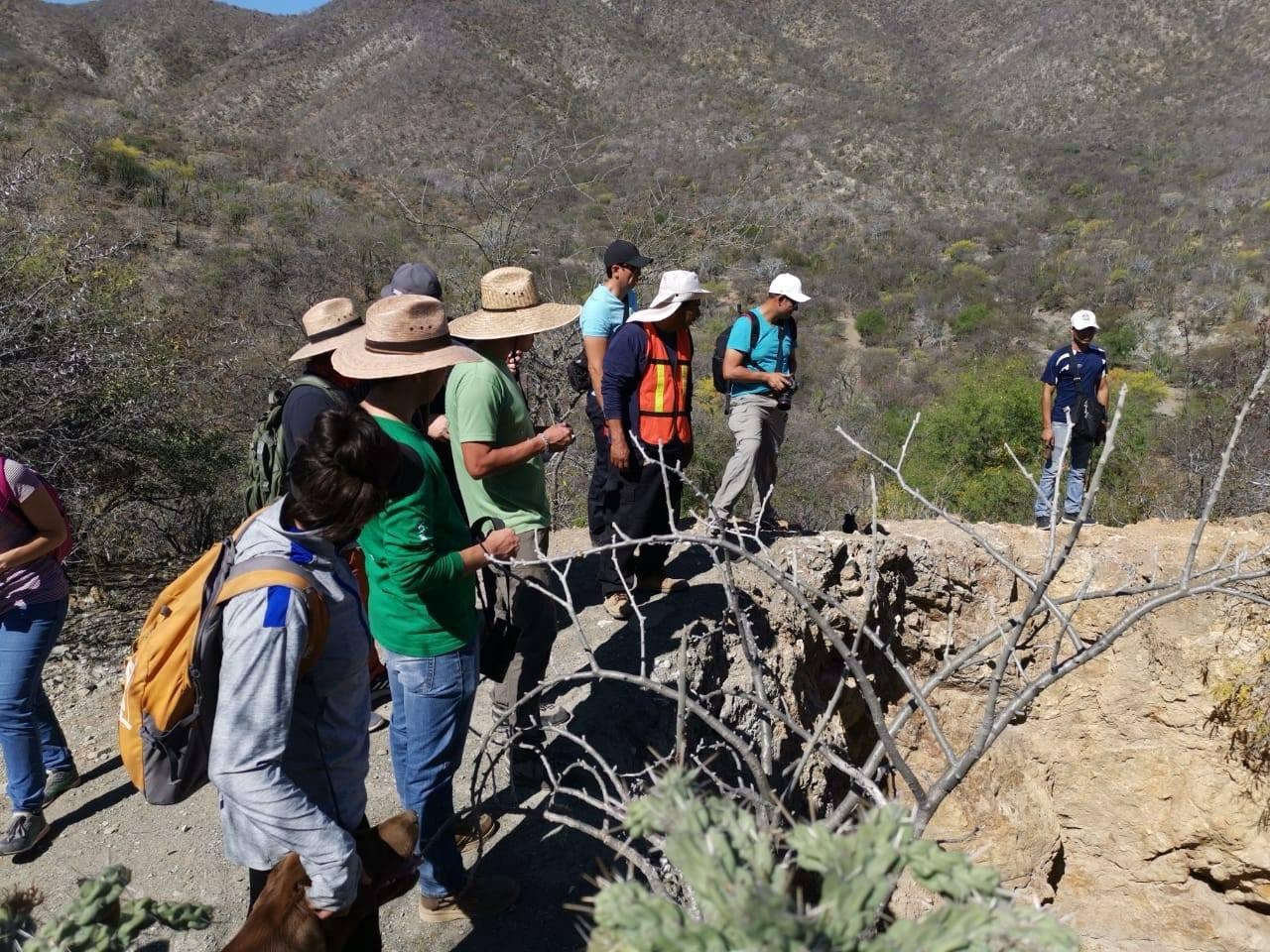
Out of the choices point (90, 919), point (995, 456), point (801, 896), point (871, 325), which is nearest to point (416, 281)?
point (90, 919)

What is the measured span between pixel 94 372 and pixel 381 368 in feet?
12.7

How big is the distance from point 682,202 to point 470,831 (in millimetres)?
15969

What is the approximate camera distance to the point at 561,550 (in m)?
5.34

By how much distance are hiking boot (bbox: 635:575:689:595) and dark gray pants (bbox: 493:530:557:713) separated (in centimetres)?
166

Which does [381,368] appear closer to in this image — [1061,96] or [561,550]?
[561,550]

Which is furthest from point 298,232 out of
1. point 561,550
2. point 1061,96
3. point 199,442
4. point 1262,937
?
point 1061,96

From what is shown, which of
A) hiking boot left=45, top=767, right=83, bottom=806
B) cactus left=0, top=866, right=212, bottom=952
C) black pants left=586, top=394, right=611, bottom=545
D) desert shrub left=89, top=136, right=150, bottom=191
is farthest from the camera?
desert shrub left=89, top=136, right=150, bottom=191

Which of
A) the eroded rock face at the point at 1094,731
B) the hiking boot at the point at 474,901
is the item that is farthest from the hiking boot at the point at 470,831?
the eroded rock face at the point at 1094,731

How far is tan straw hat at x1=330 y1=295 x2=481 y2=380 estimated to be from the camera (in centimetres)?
213

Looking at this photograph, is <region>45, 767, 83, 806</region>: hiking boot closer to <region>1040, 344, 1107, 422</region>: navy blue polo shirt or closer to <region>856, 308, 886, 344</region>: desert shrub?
<region>1040, 344, 1107, 422</region>: navy blue polo shirt

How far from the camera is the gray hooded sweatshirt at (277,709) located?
1439 mm

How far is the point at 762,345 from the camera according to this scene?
4.43 m

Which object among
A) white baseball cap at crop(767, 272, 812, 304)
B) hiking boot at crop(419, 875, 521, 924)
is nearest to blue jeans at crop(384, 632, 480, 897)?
hiking boot at crop(419, 875, 521, 924)

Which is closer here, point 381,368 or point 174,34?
point 381,368
